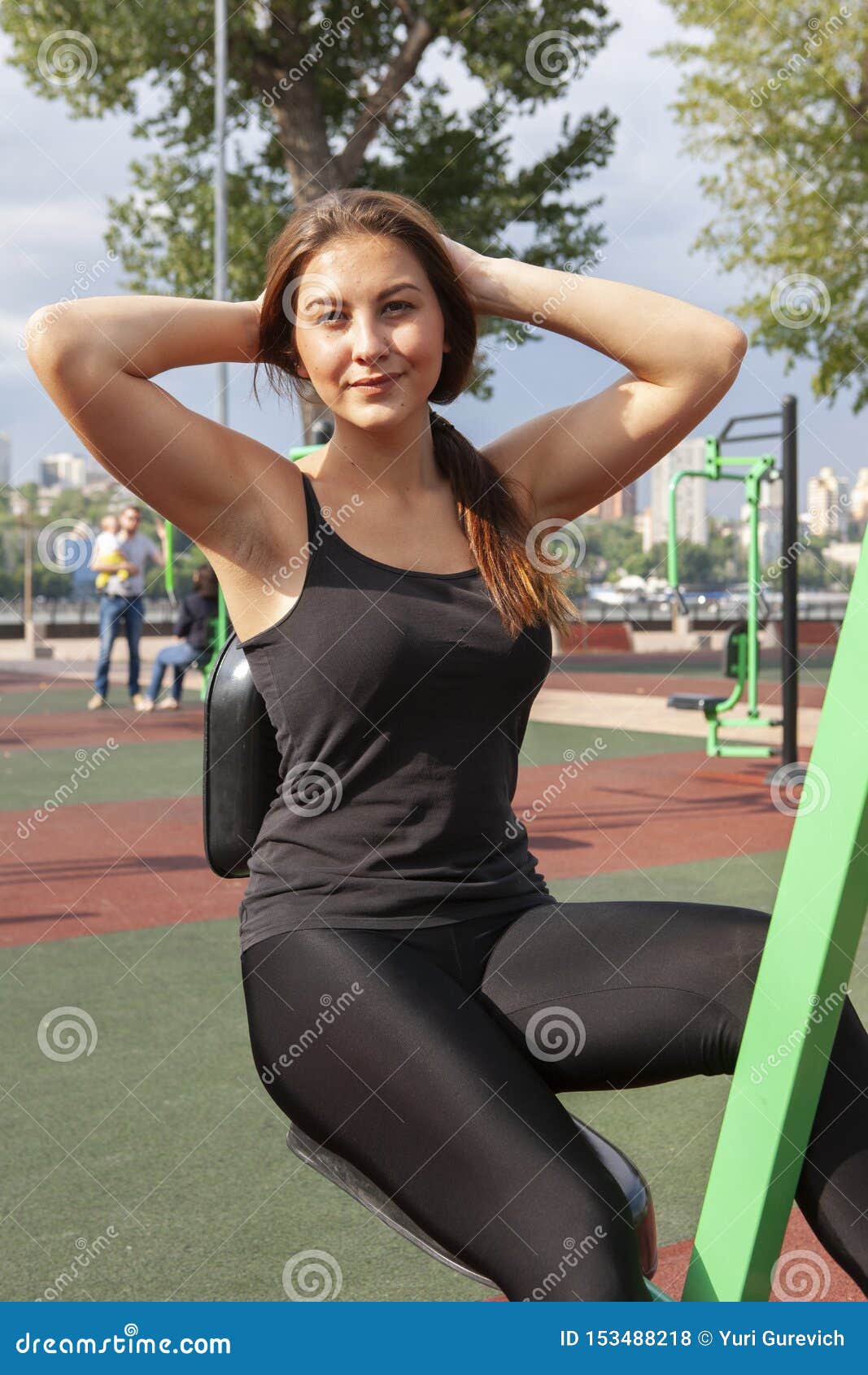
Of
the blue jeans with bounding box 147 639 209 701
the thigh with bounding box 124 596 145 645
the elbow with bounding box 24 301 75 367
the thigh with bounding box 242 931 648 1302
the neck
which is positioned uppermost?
the elbow with bounding box 24 301 75 367

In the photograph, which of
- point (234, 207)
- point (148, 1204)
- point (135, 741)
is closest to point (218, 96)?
point (234, 207)

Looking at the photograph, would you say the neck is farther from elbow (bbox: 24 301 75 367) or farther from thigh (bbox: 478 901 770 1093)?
thigh (bbox: 478 901 770 1093)

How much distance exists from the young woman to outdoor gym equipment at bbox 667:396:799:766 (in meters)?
6.19

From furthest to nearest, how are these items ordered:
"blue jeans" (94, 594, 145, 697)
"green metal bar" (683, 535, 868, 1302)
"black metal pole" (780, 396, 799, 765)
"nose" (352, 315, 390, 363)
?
"blue jeans" (94, 594, 145, 697), "black metal pole" (780, 396, 799, 765), "nose" (352, 315, 390, 363), "green metal bar" (683, 535, 868, 1302)

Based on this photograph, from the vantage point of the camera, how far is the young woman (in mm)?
1405

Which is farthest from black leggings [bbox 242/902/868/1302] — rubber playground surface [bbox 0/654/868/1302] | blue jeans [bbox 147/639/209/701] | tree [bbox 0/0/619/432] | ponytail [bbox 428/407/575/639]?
tree [bbox 0/0/619/432]

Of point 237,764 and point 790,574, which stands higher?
point 237,764

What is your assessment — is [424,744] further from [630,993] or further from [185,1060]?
[185,1060]

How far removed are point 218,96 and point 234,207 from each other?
9.50 ft

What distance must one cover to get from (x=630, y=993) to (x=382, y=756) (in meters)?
0.38

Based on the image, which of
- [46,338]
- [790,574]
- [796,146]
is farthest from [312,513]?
[796,146]

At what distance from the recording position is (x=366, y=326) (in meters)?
1.69

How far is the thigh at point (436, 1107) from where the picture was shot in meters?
1.34
